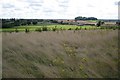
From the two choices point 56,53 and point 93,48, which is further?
point 93,48

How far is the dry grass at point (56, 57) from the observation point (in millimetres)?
18734

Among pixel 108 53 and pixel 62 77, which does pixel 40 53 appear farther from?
pixel 108 53

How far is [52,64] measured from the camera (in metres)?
20.4

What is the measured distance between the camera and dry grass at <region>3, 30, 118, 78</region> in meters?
18.7

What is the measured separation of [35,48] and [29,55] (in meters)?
1.80

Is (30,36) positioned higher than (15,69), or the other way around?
(30,36)

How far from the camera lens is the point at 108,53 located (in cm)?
2634

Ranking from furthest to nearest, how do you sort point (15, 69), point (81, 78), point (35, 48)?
point (35, 48) → point (81, 78) → point (15, 69)

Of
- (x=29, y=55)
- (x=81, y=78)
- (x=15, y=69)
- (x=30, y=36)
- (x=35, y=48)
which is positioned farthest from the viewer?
(x=30, y=36)

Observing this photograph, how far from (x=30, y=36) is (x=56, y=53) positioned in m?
4.07

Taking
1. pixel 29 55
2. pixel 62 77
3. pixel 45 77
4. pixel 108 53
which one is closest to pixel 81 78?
pixel 62 77

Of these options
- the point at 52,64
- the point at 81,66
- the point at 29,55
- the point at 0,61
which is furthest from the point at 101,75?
the point at 0,61

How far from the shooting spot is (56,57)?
71.5 ft

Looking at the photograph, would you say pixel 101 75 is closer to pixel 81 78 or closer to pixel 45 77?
pixel 81 78
